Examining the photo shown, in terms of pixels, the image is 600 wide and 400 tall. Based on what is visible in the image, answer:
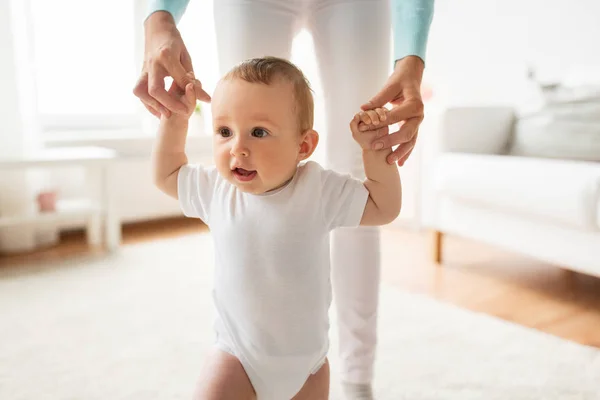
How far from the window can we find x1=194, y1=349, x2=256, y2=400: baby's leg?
8.44ft

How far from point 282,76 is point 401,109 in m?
0.16

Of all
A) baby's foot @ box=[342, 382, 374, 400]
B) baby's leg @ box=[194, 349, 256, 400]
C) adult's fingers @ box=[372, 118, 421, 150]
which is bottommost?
baby's foot @ box=[342, 382, 374, 400]

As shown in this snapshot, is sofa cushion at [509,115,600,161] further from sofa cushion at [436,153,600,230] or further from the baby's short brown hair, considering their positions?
the baby's short brown hair

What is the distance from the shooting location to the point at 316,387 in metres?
0.80

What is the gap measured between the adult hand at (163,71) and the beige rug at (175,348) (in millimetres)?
703

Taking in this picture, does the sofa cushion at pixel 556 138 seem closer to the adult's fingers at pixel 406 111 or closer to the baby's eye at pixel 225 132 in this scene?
the adult's fingers at pixel 406 111

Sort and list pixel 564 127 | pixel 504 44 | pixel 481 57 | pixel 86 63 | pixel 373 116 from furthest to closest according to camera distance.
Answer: pixel 86 63, pixel 481 57, pixel 504 44, pixel 564 127, pixel 373 116

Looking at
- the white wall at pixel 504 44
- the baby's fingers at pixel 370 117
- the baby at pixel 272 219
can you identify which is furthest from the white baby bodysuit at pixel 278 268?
the white wall at pixel 504 44

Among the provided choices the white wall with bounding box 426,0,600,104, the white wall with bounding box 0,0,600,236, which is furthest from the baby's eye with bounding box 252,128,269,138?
the white wall with bounding box 426,0,600,104

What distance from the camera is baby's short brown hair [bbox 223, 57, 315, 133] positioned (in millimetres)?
709

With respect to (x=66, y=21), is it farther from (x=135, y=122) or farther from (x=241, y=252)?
(x=241, y=252)

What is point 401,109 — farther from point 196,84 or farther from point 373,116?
point 196,84

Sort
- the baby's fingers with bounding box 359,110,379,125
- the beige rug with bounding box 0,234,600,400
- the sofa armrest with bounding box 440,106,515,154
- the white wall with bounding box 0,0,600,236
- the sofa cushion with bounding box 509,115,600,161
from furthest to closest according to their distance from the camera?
the white wall with bounding box 0,0,600,236 < the sofa armrest with bounding box 440,106,515,154 < the sofa cushion with bounding box 509,115,600,161 < the beige rug with bounding box 0,234,600,400 < the baby's fingers with bounding box 359,110,379,125

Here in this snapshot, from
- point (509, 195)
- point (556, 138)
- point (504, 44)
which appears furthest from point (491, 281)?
point (504, 44)
